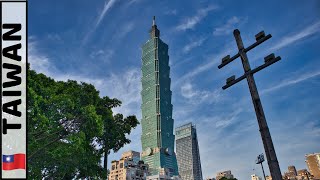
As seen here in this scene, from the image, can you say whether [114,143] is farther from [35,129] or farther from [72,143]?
[35,129]

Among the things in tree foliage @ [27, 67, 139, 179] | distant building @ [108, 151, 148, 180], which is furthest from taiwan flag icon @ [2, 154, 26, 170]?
distant building @ [108, 151, 148, 180]

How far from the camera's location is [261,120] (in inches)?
402

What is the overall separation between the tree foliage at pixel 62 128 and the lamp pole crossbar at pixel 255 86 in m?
13.1

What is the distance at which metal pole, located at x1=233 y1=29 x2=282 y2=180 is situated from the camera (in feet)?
30.9

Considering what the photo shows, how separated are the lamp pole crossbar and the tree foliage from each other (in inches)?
517

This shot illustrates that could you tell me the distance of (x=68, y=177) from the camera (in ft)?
79.7

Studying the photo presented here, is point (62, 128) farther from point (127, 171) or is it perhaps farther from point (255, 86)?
point (127, 171)

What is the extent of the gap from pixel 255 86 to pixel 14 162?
934 cm

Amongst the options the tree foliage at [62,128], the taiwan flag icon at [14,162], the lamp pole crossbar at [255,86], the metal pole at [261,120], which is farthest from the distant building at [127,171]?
the metal pole at [261,120]

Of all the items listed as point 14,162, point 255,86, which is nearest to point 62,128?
point 14,162

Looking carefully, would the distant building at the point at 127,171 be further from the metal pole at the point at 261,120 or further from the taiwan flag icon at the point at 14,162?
the metal pole at the point at 261,120

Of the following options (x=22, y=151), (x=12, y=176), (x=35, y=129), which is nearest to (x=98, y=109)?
(x=35, y=129)

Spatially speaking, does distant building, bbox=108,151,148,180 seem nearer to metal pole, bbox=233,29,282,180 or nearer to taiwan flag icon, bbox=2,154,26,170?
taiwan flag icon, bbox=2,154,26,170

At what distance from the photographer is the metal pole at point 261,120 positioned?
30.9 ft
